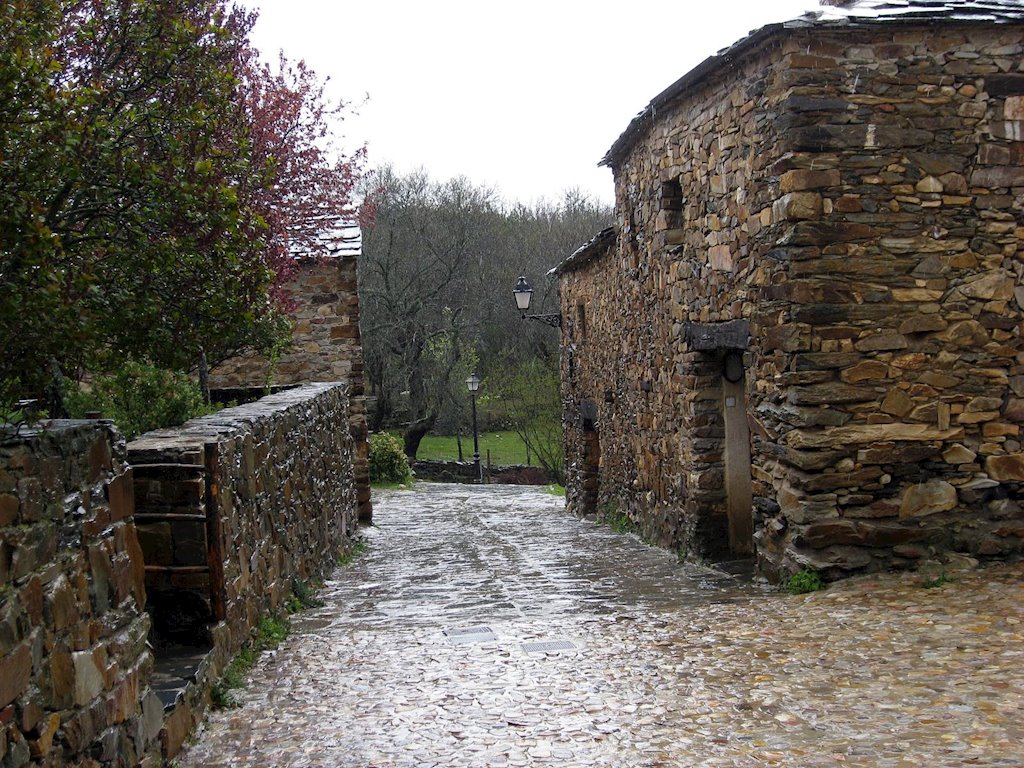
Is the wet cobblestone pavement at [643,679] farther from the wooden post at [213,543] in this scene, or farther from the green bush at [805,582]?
the wooden post at [213,543]

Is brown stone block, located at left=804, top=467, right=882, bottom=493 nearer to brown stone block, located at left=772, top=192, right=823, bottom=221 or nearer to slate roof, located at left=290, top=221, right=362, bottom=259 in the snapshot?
brown stone block, located at left=772, top=192, right=823, bottom=221

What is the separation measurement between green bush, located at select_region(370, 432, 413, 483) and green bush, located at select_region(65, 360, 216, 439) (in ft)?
56.6

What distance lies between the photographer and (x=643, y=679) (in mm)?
4922

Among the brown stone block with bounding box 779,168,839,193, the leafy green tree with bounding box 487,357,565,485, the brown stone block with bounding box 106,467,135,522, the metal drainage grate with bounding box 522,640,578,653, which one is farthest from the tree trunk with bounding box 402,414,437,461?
the brown stone block with bounding box 106,467,135,522

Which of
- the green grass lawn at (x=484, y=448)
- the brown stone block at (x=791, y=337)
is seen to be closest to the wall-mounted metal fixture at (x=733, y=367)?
the brown stone block at (x=791, y=337)

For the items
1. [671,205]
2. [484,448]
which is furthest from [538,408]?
[671,205]

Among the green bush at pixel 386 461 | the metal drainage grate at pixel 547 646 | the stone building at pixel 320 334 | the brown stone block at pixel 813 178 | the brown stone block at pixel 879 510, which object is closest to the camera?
the metal drainage grate at pixel 547 646

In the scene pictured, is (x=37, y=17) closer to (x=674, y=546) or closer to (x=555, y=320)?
(x=674, y=546)

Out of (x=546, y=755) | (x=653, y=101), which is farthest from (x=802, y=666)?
(x=653, y=101)

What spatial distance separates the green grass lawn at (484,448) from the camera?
109 feet

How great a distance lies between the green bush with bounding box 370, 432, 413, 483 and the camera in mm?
23219

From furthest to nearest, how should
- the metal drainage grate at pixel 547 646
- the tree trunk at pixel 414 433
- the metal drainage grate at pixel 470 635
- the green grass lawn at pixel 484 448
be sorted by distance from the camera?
A: the green grass lawn at pixel 484 448, the tree trunk at pixel 414 433, the metal drainage grate at pixel 470 635, the metal drainage grate at pixel 547 646

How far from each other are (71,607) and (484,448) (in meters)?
31.7

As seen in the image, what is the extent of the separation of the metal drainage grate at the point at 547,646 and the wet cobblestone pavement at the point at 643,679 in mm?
22
